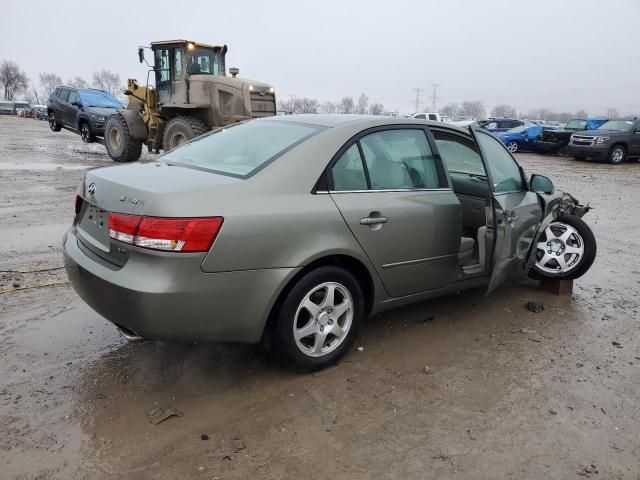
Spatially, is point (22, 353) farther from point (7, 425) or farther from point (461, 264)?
point (461, 264)

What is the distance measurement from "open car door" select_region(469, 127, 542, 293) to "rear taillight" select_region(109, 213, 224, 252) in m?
2.21

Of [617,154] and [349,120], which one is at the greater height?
[349,120]

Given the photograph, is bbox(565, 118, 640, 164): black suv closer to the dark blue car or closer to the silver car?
the dark blue car

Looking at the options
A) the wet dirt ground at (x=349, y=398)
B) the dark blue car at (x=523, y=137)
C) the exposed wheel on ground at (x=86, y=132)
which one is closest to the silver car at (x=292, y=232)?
the wet dirt ground at (x=349, y=398)

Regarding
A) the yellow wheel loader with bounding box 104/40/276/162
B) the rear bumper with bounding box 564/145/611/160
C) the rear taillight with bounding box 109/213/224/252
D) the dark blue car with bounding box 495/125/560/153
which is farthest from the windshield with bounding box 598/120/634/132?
the rear taillight with bounding box 109/213/224/252

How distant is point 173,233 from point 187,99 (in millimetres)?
10572

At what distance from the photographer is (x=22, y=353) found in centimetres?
342

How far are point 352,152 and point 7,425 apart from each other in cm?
252

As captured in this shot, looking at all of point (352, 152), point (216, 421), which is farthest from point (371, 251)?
point (216, 421)

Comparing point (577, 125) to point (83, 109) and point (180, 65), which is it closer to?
point (180, 65)

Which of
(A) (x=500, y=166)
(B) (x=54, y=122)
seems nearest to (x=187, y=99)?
(A) (x=500, y=166)

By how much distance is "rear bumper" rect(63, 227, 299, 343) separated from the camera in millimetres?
2633

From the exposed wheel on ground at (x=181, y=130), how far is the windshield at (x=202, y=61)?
1295 millimetres

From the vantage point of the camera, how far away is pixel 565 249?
493 centimetres
